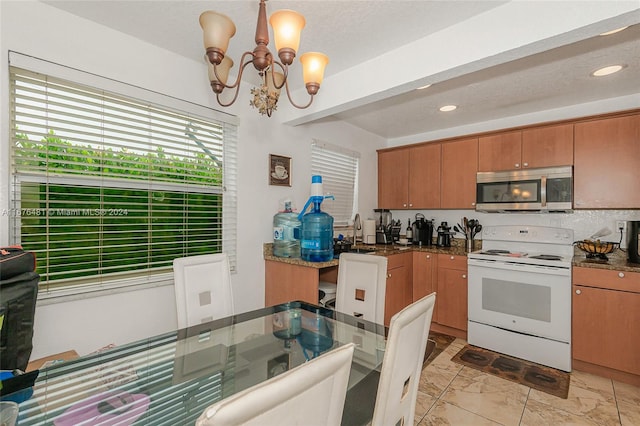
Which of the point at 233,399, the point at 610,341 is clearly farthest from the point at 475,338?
the point at 233,399

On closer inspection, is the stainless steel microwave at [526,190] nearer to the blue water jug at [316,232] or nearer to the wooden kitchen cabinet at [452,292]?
the wooden kitchen cabinet at [452,292]

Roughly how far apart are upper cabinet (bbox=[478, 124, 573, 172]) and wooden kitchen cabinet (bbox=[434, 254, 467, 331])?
106cm

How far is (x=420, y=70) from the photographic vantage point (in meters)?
1.89

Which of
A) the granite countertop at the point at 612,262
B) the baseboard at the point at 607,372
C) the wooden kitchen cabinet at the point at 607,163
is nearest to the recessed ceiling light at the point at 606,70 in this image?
the wooden kitchen cabinet at the point at 607,163

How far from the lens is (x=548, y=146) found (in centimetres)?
292

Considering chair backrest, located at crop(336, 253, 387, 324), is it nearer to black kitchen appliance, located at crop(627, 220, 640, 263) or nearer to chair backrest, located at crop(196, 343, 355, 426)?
chair backrest, located at crop(196, 343, 355, 426)

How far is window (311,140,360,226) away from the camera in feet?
10.8

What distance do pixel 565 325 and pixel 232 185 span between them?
299 centimetres

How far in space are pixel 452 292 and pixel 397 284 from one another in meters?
0.59

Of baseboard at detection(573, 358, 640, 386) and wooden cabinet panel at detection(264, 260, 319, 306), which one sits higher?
wooden cabinet panel at detection(264, 260, 319, 306)

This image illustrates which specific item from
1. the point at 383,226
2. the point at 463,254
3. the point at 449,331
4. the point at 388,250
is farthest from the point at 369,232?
the point at 449,331

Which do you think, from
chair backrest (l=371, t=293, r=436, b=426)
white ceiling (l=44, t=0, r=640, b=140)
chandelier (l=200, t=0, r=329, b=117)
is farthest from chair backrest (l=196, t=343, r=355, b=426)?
white ceiling (l=44, t=0, r=640, b=140)

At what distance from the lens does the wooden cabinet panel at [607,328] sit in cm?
230

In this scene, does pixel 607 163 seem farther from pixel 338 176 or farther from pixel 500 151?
pixel 338 176
